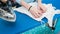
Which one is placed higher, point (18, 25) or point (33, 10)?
point (33, 10)

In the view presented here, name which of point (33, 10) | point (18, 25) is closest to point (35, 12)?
point (33, 10)

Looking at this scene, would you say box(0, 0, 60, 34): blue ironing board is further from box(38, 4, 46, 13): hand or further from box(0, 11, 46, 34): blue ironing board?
box(38, 4, 46, 13): hand

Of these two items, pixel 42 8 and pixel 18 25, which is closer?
pixel 18 25

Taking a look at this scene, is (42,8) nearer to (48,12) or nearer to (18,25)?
(48,12)

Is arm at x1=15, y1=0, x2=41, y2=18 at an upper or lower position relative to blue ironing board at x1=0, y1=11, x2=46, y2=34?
upper

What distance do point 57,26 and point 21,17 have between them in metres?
0.21

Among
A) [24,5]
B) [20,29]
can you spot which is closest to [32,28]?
[20,29]

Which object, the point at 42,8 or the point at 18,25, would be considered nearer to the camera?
the point at 18,25

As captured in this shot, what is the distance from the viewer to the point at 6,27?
73cm

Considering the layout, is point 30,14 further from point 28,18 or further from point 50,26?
point 50,26

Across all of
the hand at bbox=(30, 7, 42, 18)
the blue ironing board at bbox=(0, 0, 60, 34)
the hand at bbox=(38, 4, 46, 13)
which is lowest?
the blue ironing board at bbox=(0, 0, 60, 34)

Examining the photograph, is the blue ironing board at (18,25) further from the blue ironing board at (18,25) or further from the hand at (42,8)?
the hand at (42,8)

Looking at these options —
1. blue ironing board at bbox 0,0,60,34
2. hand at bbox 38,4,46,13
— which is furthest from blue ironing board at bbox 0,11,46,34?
hand at bbox 38,4,46,13

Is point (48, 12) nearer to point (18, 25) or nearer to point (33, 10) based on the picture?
point (33, 10)
